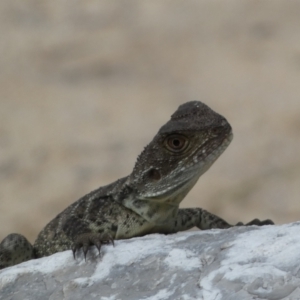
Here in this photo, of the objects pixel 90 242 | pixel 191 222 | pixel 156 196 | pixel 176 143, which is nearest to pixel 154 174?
pixel 156 196

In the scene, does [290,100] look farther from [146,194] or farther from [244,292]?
[244,292]

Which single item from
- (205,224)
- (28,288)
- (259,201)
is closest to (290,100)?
(259,201)

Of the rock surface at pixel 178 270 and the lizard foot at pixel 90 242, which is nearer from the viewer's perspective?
the rock surface at pixel 178 270

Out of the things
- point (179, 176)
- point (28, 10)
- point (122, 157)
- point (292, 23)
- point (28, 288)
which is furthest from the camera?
point (28, 10)

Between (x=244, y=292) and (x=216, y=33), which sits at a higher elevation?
(x=216, y=33)

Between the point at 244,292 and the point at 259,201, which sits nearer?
the point at 244,292

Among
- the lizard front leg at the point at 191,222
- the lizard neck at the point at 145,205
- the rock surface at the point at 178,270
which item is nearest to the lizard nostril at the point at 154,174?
the lizard neck at the point at 145,205

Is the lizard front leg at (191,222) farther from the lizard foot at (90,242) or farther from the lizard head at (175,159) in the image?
the lizard foot at (90,242)

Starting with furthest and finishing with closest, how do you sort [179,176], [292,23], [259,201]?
[292,23] → [259,201] → [179,176]
